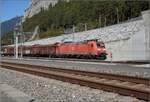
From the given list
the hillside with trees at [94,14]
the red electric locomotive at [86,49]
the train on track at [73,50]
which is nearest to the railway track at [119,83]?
the red electric locomotive at [86,49]

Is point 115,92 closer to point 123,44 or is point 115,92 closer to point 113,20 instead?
point 123,44

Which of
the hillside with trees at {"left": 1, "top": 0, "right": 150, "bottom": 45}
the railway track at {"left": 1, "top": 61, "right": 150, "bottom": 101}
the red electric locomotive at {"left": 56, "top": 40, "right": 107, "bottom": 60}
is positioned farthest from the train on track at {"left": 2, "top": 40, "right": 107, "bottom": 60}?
the railway track at {"left": 1, "top": 61, "right": 150, "bottom": 101}

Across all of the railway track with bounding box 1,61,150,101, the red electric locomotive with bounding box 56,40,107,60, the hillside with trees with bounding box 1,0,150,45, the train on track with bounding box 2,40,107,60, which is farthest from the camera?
the hillside with trees with bounding box 1,0,150,45

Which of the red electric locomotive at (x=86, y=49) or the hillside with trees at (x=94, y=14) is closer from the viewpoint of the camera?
the red electric locomotive at (x=86, y=49)

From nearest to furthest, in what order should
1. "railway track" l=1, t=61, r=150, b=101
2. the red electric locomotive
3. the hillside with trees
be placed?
"railway track" l=1, t=61, r=150, b=101, the red electric locomotive, the hillside with trees

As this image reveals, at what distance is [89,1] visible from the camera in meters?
119

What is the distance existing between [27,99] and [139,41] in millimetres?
31483

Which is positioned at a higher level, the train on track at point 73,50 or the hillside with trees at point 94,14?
the hillside with trees at point 94,14

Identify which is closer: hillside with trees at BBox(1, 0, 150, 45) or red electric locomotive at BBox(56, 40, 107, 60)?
red electric locomotive at BBox(56, 40, 107, 60)

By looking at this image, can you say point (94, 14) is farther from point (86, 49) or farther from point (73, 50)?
point (86, 49)

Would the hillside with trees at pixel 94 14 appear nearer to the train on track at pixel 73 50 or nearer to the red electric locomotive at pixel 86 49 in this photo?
the train on track at pixel 73 50

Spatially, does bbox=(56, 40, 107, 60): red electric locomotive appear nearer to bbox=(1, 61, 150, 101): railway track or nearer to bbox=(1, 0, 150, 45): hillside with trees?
bbox=(1, 61, 150, 101): railway track

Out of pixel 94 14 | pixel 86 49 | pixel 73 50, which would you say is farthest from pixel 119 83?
pixel 94 14

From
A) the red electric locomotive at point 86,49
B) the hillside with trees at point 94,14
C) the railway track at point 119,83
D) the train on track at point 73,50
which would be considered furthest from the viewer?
the hillside with trees at point 94,14
